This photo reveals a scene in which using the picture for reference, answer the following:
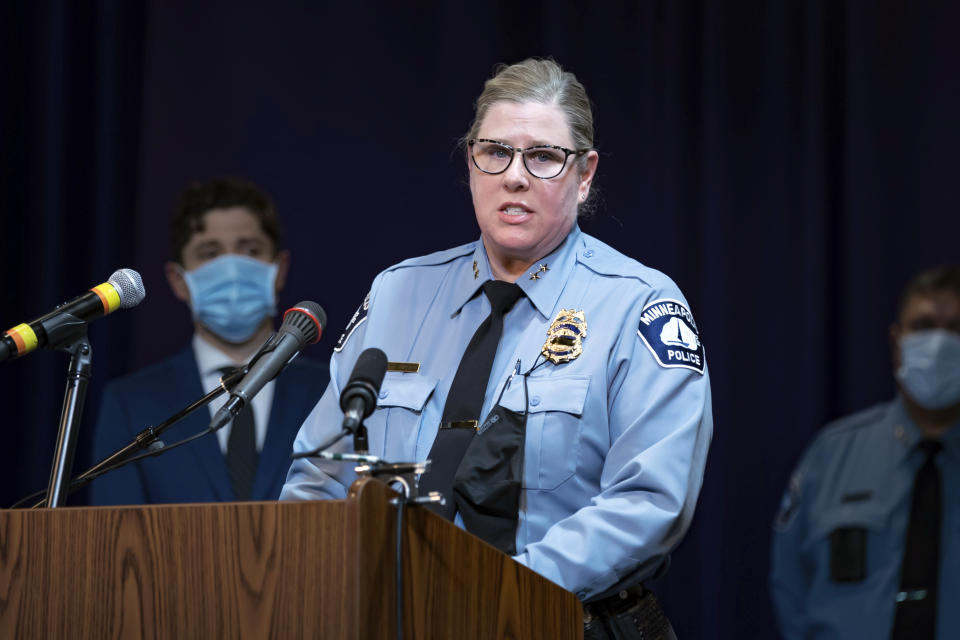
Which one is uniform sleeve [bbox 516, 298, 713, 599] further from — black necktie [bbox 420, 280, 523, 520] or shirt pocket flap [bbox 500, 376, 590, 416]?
black necktie [bbox 420, 280, 523, 520]

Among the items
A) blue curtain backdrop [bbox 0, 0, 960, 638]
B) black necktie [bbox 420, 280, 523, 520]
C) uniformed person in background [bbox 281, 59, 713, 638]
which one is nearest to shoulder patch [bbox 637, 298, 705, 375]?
uniformed person in background [bbox 281, 59, 713, 638]

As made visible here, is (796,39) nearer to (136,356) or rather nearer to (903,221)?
(903,221)

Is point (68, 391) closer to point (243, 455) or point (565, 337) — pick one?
point (565, 337)

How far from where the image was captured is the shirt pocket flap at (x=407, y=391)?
219 cm

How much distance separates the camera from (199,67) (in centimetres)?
409

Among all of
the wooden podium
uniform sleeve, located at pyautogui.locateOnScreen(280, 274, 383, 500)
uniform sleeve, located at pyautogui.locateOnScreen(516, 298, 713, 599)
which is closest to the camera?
the wooden podium

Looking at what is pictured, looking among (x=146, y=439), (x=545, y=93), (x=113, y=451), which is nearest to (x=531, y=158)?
(x=545, y=93)

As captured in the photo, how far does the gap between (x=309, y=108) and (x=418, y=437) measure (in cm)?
219

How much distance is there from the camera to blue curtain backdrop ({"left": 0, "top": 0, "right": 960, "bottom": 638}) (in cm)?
331

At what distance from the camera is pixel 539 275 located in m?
2.30

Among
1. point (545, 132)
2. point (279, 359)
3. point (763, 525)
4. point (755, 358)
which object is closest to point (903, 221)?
point (755, 358)

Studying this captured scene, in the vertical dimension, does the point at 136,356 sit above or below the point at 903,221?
below

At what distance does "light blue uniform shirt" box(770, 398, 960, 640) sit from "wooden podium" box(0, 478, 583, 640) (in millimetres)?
Answer: 1782

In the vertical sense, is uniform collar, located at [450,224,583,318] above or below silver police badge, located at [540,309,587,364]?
above
